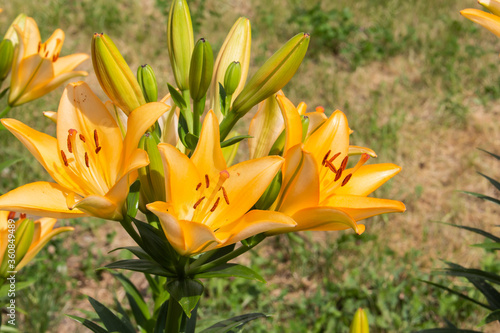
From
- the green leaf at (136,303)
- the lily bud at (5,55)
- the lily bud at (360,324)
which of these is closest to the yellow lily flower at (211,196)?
A: the lily bud at (360,324)

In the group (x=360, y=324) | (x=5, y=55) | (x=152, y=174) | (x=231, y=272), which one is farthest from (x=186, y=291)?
(x=5, y=55)

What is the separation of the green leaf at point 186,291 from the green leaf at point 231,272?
0.02m

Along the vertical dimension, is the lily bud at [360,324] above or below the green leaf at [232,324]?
above

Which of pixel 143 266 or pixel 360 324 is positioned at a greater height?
pixel 143 266

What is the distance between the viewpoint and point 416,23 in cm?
372

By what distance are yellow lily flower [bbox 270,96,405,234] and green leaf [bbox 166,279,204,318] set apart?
0.15 meters

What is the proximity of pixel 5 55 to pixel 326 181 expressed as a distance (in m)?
0.79

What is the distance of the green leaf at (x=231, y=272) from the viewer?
0.73 m

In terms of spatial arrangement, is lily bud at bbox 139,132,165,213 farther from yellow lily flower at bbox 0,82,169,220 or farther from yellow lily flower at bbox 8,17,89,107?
yellow lily flower at bbox 8,17,89,107

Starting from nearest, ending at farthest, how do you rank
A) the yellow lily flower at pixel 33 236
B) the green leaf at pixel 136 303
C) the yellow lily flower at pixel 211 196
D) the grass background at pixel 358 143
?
the yellow lily flower at pixel 211 196 < the yellow lily flower at pixel 33 236 < the green leaf at pixel 136 303 < the grass background at pixel 358 143

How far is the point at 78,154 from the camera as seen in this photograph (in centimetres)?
78

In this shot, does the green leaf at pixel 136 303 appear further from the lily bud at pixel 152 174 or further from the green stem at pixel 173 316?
the lily bud at pixel 152 174

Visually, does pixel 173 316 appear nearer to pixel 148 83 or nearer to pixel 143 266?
pixel 143 266

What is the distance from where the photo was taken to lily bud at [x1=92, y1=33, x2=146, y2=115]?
715 millimetres
